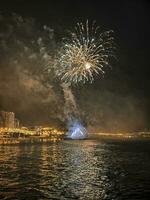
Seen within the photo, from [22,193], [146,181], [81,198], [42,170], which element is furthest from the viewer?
[42,170]

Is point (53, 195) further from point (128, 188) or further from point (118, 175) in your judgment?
point (118, 175)

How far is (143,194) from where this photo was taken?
69.0 metres

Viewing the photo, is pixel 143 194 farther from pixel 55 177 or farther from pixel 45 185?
pixel 55 177

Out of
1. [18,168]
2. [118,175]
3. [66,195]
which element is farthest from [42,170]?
[66,195]

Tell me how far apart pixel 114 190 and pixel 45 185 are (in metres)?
14.2

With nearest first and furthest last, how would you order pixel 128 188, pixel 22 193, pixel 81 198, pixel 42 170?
pixel 81 198, pixel 22 193, pixel 128 188, pixel 42 170

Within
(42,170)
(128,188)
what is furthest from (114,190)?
(42,170)

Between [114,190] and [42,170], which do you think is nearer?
[114,190]

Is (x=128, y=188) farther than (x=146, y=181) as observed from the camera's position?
No

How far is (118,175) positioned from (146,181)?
37.2ft

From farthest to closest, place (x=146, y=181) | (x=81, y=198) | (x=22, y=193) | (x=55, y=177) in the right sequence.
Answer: (x=55, y=177) < (x=146, y=181) < (x=22, y=193) < (x=81, y=198)

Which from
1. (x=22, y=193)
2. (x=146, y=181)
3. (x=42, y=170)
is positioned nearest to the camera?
(x=22, y=193)

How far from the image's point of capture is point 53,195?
67062mm

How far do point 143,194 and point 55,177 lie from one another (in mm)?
25983
